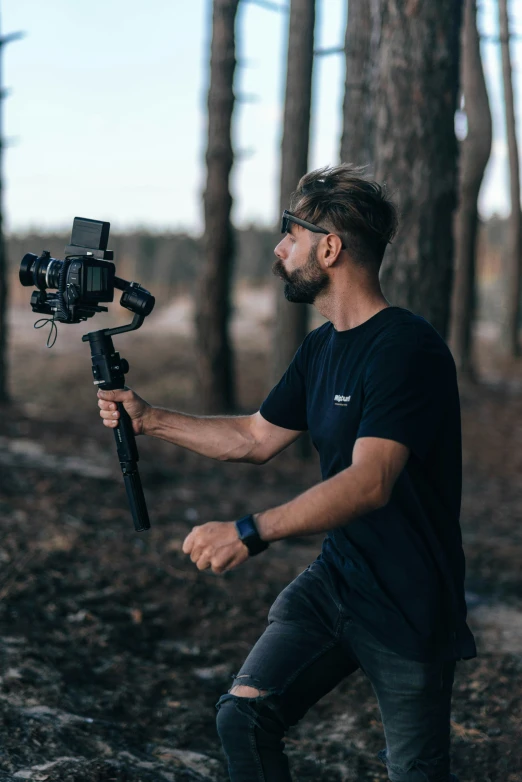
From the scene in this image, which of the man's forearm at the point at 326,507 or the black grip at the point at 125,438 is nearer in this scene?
the man's forearm at the point at 326,507

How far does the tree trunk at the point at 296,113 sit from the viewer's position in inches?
475

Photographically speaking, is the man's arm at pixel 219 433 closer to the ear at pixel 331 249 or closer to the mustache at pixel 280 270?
the mustache at pixel 280 270

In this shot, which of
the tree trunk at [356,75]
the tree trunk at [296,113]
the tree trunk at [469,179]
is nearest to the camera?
the tree trunk at [356,75]

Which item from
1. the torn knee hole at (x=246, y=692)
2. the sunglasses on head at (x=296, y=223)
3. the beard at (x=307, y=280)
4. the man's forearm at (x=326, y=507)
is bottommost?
the torn knee hole at (x=246, y=692)

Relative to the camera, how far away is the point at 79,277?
10.6 feet

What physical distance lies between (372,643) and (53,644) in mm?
3006

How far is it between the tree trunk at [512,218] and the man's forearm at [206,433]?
701 inches

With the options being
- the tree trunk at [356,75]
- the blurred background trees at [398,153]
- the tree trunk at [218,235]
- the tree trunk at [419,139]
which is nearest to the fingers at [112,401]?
the blurred background trees at [398,153]

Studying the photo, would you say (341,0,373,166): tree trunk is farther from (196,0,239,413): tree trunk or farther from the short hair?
the short hair

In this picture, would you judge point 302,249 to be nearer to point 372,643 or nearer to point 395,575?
point 395,575

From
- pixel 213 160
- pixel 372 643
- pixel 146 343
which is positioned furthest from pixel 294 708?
pixel 146 343

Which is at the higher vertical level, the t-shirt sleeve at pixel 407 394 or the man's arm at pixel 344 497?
the t-shirt sleeve at pixel 407 394

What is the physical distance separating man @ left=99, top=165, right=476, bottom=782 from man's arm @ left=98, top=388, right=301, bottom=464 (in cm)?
39

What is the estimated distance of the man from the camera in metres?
2.85
